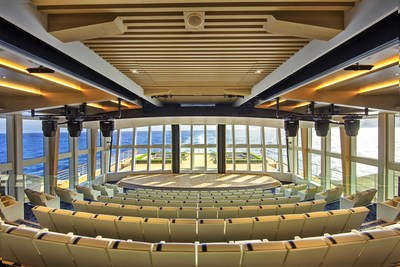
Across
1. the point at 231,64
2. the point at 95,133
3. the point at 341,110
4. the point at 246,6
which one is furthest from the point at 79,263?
the point at 95,133

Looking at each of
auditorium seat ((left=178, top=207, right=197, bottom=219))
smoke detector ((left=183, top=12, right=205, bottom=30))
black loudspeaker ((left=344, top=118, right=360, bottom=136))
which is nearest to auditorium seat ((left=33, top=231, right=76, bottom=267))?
auditorium seat ((left=178, top=207, right=197, bottom=219))

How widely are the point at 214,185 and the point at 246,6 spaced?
12161 millimetres

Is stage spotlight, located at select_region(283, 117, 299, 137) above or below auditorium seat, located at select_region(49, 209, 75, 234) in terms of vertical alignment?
above

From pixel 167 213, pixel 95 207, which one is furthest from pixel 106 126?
pixel 167 213

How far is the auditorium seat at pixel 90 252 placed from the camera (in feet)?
8.11

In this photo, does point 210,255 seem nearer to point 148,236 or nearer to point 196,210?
point 148,236

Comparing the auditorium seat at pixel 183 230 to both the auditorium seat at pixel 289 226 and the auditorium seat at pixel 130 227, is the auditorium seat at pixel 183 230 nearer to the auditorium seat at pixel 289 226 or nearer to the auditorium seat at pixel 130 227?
the auditorium seat at pixel 130 227

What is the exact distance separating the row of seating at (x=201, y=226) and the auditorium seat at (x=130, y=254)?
3.20 feet

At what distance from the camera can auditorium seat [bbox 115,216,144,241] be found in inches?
137

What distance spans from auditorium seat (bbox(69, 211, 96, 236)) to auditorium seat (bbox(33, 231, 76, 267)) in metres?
0.95

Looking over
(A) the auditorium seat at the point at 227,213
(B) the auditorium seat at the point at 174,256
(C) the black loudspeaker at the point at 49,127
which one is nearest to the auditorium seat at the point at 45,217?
(B) the auditorium seat at the point at 174,256

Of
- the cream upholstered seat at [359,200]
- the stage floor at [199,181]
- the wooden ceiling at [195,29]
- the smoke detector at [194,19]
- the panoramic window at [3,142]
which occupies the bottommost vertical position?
the stage floor at [199,181]

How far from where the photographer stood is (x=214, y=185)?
13.5 m

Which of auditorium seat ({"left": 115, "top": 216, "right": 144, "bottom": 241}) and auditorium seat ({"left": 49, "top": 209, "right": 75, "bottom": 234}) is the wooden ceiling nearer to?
auditorium seat ({"left": 115, "top": 216, "right": 144, "bottom": 241})
